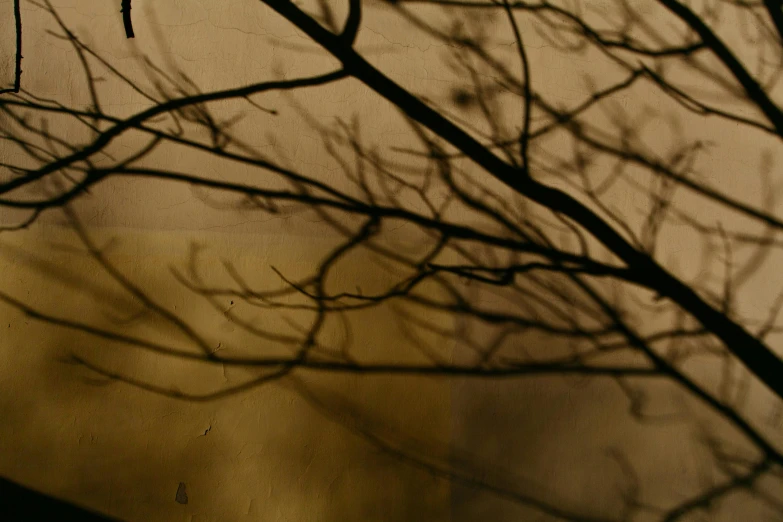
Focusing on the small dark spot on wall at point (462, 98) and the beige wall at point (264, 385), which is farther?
the small dark spot on wall at point (462, 98)

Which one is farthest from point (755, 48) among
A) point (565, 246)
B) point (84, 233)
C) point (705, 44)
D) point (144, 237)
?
point (84, 233)

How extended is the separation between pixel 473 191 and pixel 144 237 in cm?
184

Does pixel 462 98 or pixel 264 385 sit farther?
pixel 462 98

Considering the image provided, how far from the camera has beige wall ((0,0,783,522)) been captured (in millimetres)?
3035

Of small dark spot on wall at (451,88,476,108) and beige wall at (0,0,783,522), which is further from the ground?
small dark spot on wall at (451,88,476,108)

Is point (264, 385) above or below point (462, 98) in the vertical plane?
below

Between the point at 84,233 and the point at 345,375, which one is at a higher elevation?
the point at 84,233

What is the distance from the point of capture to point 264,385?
120 inches

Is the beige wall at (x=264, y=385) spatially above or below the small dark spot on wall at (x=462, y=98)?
below

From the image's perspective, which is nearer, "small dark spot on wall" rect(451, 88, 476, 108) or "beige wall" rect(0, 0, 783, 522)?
"beige wall" rect(0, 0, 783, 522)

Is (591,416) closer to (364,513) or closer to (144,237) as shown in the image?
(364,513)

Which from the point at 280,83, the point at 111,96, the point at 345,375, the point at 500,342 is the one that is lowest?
the point at 345,375

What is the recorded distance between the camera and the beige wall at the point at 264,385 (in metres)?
3.04

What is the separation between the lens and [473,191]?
3152mm
